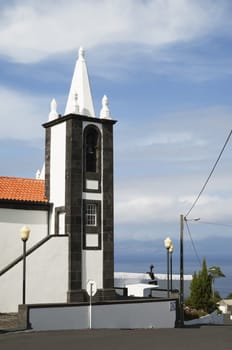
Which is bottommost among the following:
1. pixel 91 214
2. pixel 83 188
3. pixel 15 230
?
pixel 15 230

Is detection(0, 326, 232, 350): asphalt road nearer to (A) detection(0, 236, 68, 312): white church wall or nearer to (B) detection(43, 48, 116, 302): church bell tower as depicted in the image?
(A) detection(0, 236, 68, 312): white church wall

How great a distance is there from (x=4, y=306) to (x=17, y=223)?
4254 millimetres

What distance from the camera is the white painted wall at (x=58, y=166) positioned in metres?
27.8

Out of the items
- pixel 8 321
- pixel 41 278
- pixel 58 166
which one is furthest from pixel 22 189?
pixel 8 321

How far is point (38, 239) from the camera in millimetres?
27859

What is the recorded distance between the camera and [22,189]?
2870 centimetres

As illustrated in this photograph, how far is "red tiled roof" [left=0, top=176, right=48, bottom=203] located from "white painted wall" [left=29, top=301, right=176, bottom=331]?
291 inches

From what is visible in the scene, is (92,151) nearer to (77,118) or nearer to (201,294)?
(77,118)

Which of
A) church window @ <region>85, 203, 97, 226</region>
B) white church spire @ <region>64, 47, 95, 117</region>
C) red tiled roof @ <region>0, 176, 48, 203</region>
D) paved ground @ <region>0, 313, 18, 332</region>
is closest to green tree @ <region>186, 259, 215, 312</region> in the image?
church window @ <region>85, 203, 97, 226</region>

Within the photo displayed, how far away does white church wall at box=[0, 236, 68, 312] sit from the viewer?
2486 cm

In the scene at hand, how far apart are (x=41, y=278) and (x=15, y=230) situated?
9.24 feet

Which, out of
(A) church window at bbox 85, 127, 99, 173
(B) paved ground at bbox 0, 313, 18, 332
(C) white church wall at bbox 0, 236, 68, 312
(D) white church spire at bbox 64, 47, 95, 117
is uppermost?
(D) white church spire at bbox 64, 47, 95, 117

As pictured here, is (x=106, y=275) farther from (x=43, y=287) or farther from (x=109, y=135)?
(x=109, y=135)

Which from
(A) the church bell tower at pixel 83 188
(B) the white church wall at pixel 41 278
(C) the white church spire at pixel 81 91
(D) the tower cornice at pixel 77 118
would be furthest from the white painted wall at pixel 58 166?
(B) the white church wall at pixel 41 278
